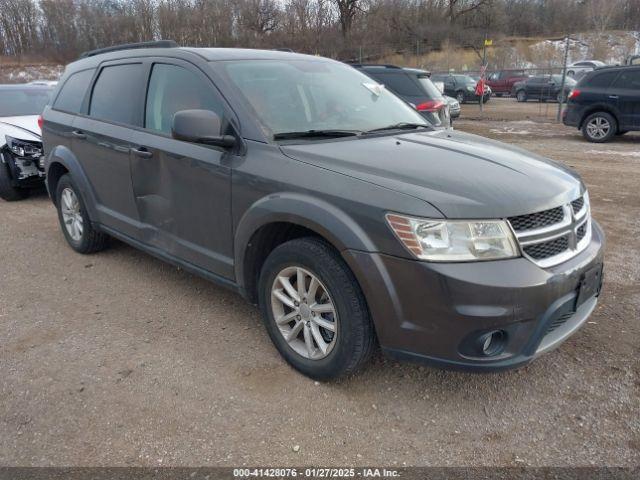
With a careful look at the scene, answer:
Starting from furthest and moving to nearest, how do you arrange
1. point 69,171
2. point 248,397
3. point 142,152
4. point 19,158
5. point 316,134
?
point 19,158 < point 69,171 < point 142,152 < point 316,134 < point 248,397

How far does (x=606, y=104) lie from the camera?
1164 cm

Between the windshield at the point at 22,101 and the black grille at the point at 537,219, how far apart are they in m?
7.85

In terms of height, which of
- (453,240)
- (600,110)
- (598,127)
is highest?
(453,240)

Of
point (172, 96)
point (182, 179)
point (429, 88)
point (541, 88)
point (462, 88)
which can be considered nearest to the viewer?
point (182, 179)

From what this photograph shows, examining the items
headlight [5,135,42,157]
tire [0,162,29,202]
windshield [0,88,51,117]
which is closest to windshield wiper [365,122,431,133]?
headlight [5,135,42,157]

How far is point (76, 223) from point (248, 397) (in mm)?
3032

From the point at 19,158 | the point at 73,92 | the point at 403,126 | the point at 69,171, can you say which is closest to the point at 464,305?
the point at 403,126

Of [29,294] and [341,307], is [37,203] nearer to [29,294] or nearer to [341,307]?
[29,294]

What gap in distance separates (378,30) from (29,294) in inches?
1960

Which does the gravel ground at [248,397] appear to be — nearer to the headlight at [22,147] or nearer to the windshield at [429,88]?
the headlight at [22,147]

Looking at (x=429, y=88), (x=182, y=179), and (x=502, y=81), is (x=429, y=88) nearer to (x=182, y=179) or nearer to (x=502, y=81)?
(x=182, y=179)

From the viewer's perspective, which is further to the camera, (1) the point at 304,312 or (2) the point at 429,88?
(2) the point at 429,88

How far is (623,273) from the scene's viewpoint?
4.28 m

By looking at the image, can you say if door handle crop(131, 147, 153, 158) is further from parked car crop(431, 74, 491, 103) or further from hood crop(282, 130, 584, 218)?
parked car crop(431, 74, 491, 103)
